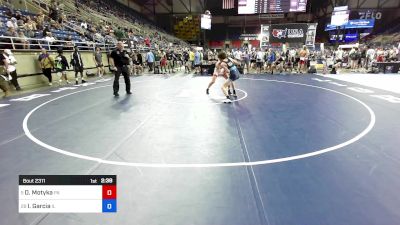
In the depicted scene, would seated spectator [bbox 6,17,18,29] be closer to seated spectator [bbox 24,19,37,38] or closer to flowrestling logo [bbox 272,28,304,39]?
seated spectator [bbox 24,19,37,38]

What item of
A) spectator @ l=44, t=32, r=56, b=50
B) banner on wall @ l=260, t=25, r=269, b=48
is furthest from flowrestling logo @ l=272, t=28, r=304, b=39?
spectator @ l=44, t=32, r=56, b=50

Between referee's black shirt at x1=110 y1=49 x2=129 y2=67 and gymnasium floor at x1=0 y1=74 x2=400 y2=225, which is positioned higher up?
referee's black shirt at x1=110 y1=49 x2=129 y2=67

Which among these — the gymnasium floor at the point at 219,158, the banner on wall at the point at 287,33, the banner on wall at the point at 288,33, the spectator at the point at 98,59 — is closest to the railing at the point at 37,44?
the spectator at the point at 98,59

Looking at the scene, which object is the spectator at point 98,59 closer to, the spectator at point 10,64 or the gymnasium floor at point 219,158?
the spectator at point 10,64

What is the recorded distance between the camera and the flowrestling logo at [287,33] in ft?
69.4

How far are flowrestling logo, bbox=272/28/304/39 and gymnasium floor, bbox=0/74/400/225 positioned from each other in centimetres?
1493

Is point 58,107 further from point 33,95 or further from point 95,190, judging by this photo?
point 95,190

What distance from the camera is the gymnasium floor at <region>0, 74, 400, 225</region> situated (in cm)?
272

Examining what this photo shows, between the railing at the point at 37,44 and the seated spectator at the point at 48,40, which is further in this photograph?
the seated spectator at the point at 48,40

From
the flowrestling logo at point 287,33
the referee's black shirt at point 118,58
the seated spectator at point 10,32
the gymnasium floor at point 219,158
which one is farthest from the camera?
the flowrestling logo at point 287,33
